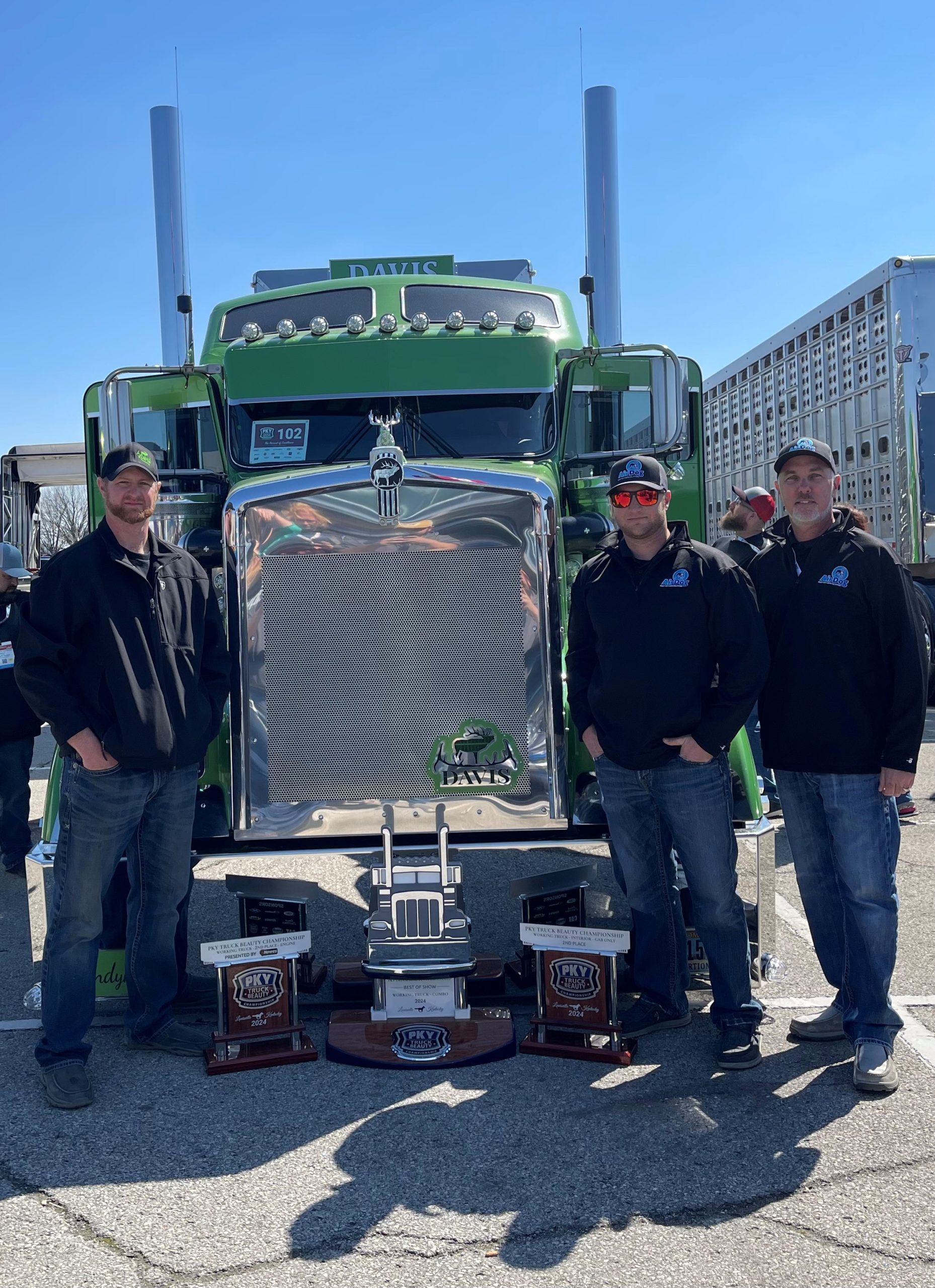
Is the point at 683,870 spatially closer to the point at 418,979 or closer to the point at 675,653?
the point at 675,653

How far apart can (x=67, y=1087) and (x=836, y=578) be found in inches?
123

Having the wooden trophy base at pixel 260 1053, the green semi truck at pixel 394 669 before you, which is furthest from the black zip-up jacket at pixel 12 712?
the wooden trophy base at pixel 260 1053

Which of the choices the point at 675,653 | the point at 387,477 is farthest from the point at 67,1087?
the point at 675,653

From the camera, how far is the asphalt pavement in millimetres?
2992

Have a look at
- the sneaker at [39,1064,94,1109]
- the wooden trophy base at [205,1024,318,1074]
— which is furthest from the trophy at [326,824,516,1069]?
the sneaker at [39,1064,94,1109]

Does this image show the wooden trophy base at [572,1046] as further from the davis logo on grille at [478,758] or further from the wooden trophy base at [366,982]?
the davis logo on grille at [478,758]

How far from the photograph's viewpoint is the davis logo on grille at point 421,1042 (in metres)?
4.29

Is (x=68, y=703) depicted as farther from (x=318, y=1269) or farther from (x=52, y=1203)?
(x=318, y=1269)

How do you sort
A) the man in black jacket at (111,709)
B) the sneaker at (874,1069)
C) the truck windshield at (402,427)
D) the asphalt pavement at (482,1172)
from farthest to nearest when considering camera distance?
the truck windshield at (402,427) → the man in black jacket at (111,709) → the sneaker at (874,1069) → the asphalt pavement at (482,1172)

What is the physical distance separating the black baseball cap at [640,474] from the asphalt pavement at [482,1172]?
151cm

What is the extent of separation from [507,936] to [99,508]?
10.7ft

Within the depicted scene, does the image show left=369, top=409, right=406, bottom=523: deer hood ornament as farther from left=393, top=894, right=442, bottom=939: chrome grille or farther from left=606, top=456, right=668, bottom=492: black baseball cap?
left=393, top=894, right=442, bottom=939: chrome grille

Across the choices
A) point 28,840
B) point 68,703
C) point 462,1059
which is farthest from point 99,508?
point 462,1059

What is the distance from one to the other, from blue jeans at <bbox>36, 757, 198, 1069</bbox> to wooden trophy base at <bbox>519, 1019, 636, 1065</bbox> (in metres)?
1.42
